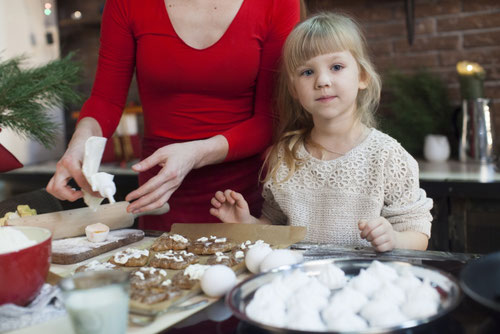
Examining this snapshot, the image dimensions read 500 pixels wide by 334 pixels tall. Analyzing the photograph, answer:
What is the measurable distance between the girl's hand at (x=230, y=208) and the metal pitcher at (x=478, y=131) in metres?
1.47

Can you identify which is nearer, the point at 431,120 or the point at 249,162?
the point at 249,162

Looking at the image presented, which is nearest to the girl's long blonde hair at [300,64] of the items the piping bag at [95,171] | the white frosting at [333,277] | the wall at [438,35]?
the piping bag at [95,171]

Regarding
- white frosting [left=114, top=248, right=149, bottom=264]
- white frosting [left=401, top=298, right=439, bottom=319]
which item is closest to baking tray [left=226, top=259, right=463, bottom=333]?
white frosting [left=401, top=298, right=439, bottom=319]

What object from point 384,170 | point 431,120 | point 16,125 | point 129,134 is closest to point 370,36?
point 431,120

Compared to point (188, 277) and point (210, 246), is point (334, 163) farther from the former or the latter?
point (188, 277)

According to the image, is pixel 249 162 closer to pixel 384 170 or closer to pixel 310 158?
pixel 310 158

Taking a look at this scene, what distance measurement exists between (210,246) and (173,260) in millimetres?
104

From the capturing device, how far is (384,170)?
53.7 inches

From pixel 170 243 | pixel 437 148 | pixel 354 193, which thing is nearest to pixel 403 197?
pixel 354 193

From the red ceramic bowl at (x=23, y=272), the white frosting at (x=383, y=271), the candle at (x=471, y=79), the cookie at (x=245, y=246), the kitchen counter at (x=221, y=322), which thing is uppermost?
the candle at (x=471, y=79)

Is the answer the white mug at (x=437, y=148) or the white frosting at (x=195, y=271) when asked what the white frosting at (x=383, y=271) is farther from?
the white mug at (x=437, y=148)

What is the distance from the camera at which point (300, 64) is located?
1.41m

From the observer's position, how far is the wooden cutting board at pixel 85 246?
1097mm

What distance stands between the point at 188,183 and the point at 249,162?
7.2 inches
